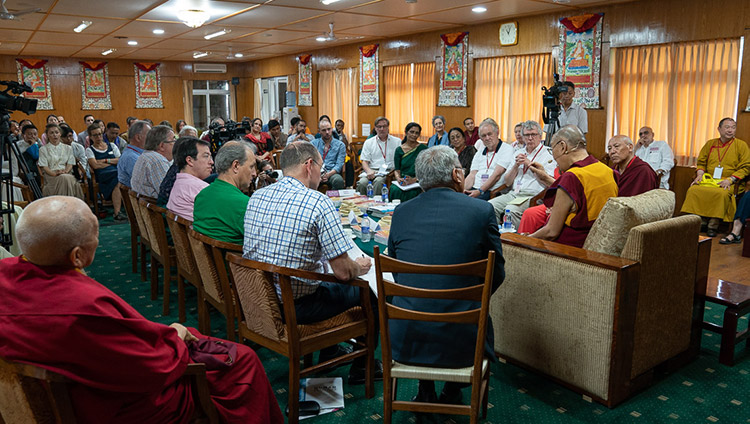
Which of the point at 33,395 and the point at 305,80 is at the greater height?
the point at 305,80

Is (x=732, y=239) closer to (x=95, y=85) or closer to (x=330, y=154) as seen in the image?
(x=330, y=154)

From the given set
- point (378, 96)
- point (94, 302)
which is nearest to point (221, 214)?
point (94, 302)

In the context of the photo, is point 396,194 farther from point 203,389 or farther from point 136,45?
point 136,45

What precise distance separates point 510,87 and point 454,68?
3.96ft

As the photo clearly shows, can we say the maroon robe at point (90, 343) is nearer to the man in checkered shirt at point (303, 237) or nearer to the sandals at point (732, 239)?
the man in checkered shirt at point (303, 237)

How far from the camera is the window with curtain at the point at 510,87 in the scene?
27.6ft

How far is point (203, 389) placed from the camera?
1.86 m

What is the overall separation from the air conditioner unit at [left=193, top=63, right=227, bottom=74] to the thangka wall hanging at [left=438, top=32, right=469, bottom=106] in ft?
28.6

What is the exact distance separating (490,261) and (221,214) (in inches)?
63.0

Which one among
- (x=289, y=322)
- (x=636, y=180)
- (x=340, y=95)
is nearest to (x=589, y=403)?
(x=289, y=322)

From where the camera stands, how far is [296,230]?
8.03 ft

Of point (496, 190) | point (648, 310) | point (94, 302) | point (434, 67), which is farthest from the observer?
point (434, 67)

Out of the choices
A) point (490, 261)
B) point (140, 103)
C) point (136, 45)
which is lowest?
point (490, 261)

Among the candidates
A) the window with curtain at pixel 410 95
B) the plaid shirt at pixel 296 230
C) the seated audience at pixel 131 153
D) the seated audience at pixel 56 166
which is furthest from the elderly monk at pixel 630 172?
the seated audience at pixel 56 166
